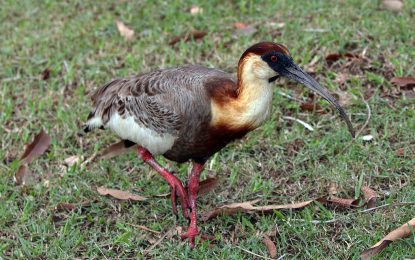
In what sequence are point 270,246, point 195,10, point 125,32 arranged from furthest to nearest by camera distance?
1. point 195,10
2. point 125,32
3. point 270,246

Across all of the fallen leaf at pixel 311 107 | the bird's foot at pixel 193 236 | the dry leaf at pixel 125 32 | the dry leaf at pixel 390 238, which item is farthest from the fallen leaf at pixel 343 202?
the dry leaf at pixel 125 32

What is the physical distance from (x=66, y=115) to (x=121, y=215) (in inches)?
56.4

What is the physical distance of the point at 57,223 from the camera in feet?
17.5

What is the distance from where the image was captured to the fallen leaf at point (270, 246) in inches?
187

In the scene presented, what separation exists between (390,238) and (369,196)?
612mm

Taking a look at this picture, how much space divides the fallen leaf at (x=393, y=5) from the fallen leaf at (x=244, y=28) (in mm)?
1337

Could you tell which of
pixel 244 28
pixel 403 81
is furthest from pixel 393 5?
pixel 244 28

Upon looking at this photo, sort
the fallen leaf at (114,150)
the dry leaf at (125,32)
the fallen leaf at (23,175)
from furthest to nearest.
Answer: the dry leaf at (125,32) < the fallen leaf at (114,150) < the fallen leaf at (23,175)

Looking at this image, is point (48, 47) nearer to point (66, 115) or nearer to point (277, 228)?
point (66, 115)

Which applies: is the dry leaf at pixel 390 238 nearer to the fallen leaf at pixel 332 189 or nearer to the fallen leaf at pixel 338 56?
the fallen leaf at pixel 332 189

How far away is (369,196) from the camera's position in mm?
5141

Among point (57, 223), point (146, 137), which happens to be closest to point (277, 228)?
point (146, 137)

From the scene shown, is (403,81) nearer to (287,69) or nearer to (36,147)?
(287,69)

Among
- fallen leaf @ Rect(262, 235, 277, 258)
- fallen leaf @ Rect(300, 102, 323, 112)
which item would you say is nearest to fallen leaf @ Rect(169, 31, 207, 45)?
fallen leaf @ Rect(300, 102, 323, 112)
